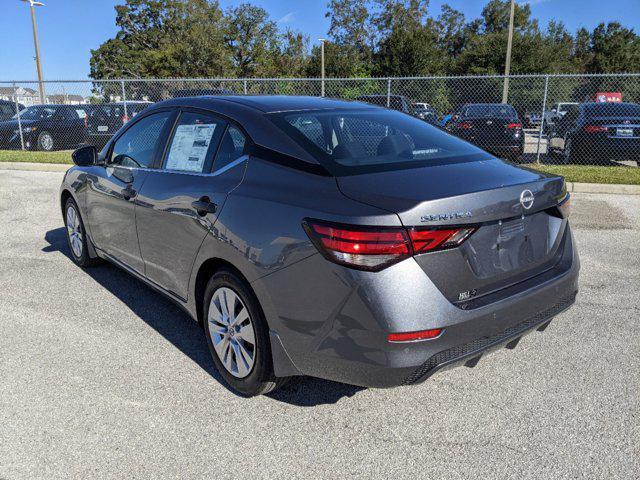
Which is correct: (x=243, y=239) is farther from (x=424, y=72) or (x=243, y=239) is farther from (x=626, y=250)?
(x=424, y=72)

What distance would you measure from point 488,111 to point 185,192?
39.9 ft

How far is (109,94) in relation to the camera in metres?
19.7

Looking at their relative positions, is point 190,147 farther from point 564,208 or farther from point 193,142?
point 564,208

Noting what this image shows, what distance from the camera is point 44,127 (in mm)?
16922

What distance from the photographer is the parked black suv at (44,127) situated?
16750mm

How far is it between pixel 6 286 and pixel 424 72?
44035 millimetres

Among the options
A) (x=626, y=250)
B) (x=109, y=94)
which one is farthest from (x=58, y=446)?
(x=109, y=94)

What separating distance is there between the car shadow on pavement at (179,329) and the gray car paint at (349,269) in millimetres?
430

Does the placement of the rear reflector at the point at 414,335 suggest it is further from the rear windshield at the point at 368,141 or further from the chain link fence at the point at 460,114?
the chain link fence at the point at 460,114

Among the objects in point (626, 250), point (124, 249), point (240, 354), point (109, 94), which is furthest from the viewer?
point (109, 94)

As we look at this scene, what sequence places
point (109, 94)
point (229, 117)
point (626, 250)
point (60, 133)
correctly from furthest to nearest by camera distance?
point (109, 94)
point (60, 133)
point (626, 250)
point (229, 117)

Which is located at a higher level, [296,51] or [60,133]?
[296,51]

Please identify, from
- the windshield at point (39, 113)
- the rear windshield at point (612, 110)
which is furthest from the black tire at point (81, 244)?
the windshield at point (39, 113)

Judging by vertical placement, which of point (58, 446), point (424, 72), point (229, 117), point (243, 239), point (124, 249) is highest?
point (424, 72)
